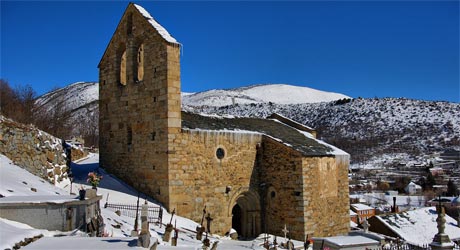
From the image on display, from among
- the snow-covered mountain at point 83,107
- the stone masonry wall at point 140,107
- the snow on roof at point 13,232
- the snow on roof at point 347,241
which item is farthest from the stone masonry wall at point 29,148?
the snow-covered mountain at point 83,107

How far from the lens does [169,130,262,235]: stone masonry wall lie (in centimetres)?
1973

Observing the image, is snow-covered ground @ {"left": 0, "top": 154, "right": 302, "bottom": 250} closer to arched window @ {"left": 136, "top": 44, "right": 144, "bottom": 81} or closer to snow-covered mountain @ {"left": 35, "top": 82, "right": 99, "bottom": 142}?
arched window @ {"left": 136, "top": 44, "right": 144, "bottom": 81}

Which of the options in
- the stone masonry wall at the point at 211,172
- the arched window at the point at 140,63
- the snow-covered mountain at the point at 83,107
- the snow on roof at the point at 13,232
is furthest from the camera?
the snow-covered mountain at the point at 83,107

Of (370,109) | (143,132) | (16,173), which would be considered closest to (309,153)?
(143,132)

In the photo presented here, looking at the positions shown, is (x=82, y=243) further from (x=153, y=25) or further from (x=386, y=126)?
(x=386, y=126)

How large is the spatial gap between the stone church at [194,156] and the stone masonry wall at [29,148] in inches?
157

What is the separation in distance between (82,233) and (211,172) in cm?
1008

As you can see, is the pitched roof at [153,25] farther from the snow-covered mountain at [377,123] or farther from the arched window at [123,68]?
the snow-covered mountain at [377,123]

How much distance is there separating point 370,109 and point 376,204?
3097cm

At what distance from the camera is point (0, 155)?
53.0ft

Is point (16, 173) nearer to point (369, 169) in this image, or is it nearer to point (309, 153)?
→ point (309, 153)

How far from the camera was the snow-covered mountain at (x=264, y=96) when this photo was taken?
5423 inches

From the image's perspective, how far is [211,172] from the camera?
20812 millimetres

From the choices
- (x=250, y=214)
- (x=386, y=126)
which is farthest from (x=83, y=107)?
(x=250, y=214)
